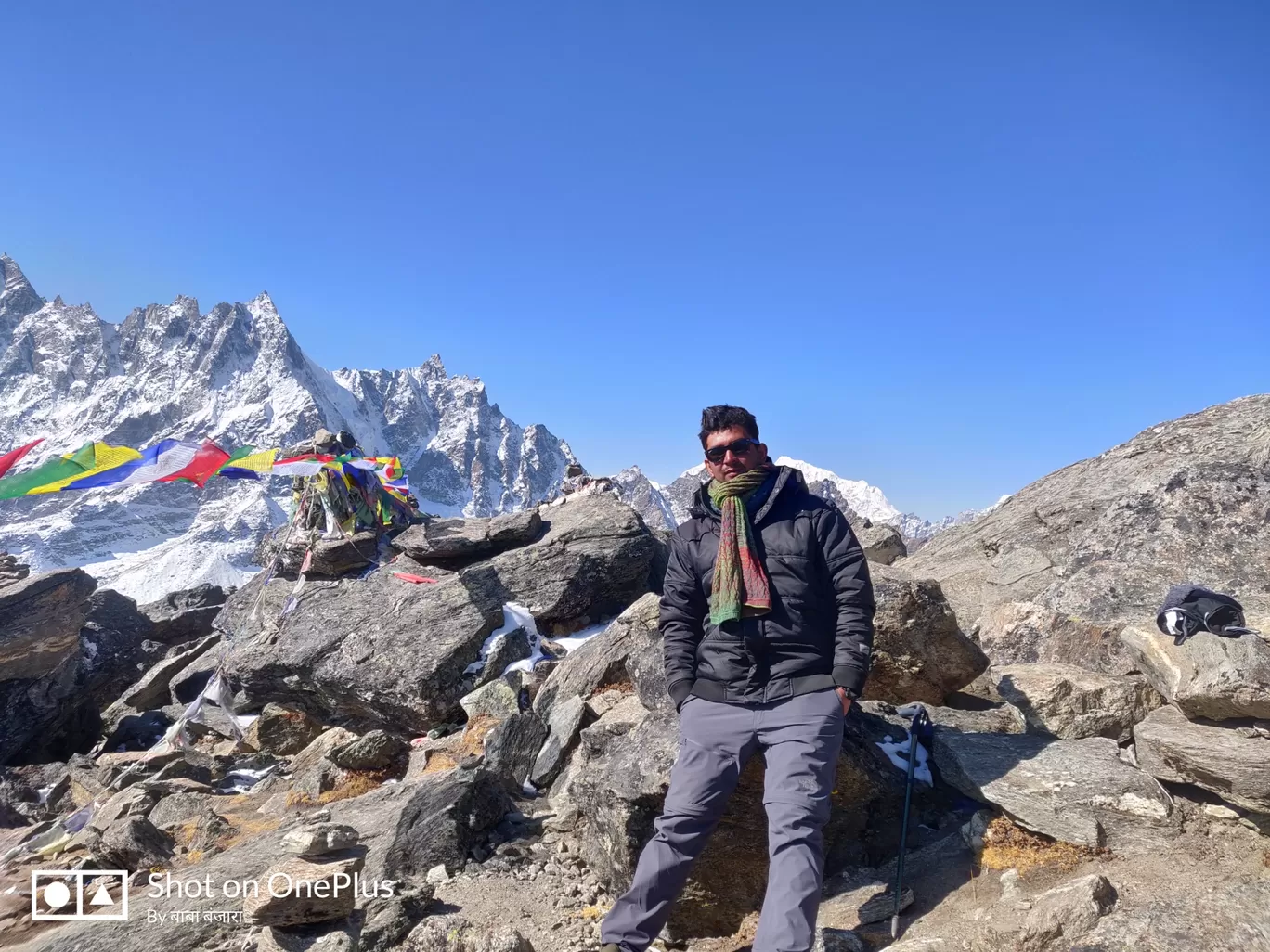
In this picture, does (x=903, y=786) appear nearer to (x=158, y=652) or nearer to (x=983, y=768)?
(x=983, y=768)

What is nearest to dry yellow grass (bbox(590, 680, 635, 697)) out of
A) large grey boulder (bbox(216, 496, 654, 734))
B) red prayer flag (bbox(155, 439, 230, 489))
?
large grey boulder (bbox(216, 496, 654, 734))

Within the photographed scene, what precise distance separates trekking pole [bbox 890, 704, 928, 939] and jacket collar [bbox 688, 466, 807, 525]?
2.49 meters

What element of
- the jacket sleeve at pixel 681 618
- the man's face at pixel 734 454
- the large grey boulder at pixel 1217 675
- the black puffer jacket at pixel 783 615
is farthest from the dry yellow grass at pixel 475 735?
the large grey boulder at pixel 1217 675

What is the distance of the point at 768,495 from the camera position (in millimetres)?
5539

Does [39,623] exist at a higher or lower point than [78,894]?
higher

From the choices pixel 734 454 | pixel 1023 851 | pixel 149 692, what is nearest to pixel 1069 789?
pixel 1023 851

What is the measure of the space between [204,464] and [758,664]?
17168mm

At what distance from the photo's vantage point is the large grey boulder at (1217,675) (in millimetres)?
5137

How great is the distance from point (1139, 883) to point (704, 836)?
9.32 feet

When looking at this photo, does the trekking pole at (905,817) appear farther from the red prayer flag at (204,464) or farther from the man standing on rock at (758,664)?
the red prayer flag at (204,464)

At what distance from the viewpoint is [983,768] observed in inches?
234

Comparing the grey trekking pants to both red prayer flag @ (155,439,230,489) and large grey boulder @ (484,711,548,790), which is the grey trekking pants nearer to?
large grey boulder @ (484,711,548,790)

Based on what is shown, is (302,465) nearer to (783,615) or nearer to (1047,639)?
(783,615)

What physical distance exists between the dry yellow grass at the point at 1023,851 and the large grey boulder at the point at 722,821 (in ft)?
2.41
